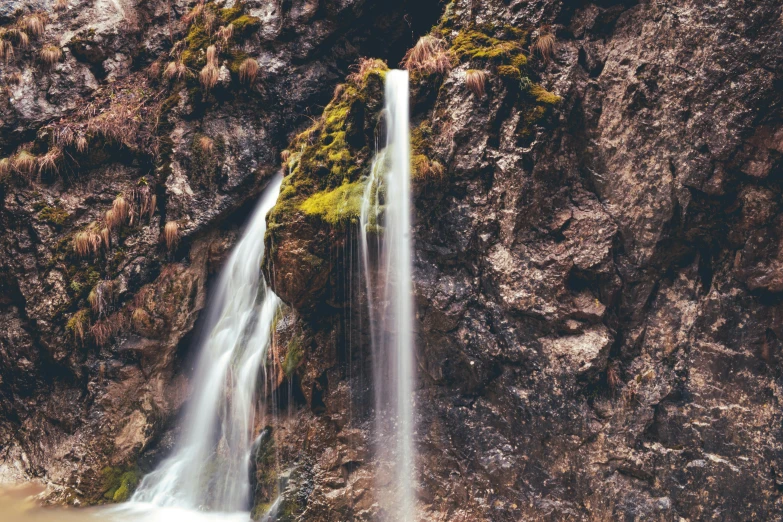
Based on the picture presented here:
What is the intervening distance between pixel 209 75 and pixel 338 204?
4321mm

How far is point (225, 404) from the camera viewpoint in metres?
7.16

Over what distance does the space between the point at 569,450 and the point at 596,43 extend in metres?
4.58

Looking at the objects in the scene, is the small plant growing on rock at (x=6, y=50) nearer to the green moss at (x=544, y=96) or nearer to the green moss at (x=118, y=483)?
the green moss at (x=118, y=483)

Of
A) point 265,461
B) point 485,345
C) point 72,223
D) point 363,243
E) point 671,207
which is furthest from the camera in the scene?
point 72,223

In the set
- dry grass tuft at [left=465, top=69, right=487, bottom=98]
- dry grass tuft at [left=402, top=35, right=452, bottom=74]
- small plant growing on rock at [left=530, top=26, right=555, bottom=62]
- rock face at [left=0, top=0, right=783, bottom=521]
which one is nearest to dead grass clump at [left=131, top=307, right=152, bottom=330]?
rock face at [left=0, top=0, right=783, bottom=521]

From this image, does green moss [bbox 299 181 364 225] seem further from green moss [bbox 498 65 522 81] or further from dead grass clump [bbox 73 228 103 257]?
dead grass clump [bbox 73 228 103 257]

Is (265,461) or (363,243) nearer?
(363,243)

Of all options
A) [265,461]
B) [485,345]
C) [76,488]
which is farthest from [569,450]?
[76,488]

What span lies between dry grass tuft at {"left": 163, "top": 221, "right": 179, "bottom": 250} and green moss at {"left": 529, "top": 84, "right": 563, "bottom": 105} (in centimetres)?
584

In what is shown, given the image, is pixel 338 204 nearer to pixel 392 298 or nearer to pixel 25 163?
pixel 392 298

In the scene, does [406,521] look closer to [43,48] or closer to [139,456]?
[139,456]

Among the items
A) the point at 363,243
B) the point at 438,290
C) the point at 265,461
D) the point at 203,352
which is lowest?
the point at 265,461

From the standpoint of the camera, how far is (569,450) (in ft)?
16.6

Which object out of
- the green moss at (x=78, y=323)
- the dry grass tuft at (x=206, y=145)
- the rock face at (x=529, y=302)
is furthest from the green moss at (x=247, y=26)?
the green moss at (x=78, y=323)
